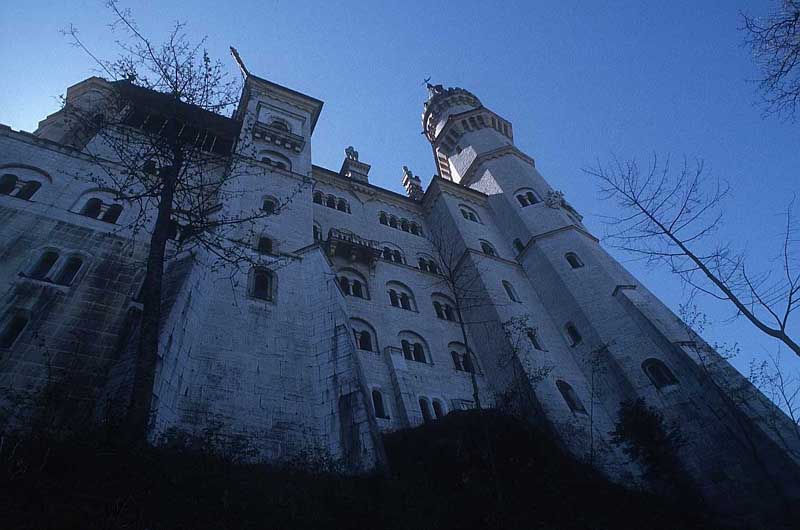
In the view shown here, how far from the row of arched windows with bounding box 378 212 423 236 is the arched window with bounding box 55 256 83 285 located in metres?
18.0

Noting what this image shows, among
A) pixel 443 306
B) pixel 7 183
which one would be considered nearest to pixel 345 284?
pixel 443 306

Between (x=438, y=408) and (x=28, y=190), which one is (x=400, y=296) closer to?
(x=438, y=408)

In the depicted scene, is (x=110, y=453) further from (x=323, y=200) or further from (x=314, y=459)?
(x=323, y=200)

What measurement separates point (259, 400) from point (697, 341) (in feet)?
58.1

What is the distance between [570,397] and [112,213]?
20.2 meters

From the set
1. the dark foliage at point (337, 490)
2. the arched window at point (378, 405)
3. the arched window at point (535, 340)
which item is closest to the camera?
the dark foliage at point (337, 490)

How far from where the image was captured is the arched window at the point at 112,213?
1627cm

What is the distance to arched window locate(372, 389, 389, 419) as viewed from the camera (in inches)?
631

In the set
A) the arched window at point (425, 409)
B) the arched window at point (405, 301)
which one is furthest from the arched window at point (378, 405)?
the arched window at point (405, 301)

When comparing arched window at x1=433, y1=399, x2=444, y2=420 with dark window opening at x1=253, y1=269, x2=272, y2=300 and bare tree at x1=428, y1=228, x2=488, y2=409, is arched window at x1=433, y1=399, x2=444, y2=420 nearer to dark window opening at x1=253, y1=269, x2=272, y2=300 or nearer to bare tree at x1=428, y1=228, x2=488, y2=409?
bare tree at x1=428, y1=228, x2=488, y2=409

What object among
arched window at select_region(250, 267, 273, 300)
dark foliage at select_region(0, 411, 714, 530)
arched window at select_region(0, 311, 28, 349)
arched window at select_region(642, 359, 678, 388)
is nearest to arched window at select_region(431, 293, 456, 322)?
dark foliage at select_region(0, 411, 714, 530)

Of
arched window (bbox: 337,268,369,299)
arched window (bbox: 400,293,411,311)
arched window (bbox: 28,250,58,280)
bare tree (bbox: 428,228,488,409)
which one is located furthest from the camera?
bare tree (bbox: 428,228,488,409)

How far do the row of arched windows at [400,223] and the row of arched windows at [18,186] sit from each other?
17928 mm

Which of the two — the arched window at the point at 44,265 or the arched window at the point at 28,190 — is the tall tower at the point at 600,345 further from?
the arched window at the point at 28,190
